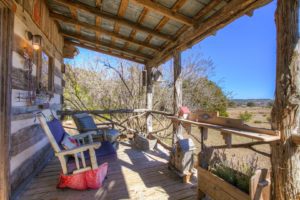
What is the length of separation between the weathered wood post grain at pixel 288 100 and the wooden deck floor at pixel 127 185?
1080 millimetres

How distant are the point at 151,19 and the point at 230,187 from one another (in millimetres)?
2710

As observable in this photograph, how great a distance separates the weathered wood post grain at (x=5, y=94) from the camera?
1.86m

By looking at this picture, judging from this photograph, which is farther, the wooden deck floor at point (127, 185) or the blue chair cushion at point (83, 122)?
the blue chair cushion at point (83, 122)

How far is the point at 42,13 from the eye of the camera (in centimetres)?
312

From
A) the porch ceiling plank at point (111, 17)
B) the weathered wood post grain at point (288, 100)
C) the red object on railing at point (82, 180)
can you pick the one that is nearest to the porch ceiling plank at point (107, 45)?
the porch ceiling plank at point (111, 17)

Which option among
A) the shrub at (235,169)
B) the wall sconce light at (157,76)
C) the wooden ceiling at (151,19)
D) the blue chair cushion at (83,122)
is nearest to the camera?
the shrub at (235,169)

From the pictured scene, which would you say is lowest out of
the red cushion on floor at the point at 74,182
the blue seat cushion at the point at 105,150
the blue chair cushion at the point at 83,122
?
the red cushion on floor at the point at 74,182

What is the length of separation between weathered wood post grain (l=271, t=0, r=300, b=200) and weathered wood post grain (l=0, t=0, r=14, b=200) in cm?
255

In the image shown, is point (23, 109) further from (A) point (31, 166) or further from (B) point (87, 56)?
(B) point (87, 56)

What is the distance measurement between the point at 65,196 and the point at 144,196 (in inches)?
36.9

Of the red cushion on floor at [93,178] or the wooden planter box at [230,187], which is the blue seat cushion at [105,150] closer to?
the red cushion on floor at [93,178]

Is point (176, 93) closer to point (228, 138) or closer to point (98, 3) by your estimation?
point (228, 138)

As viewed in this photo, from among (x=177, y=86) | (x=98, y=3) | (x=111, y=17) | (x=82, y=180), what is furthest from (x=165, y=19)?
(x=82, y=180)

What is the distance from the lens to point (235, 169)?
6.03 feet
